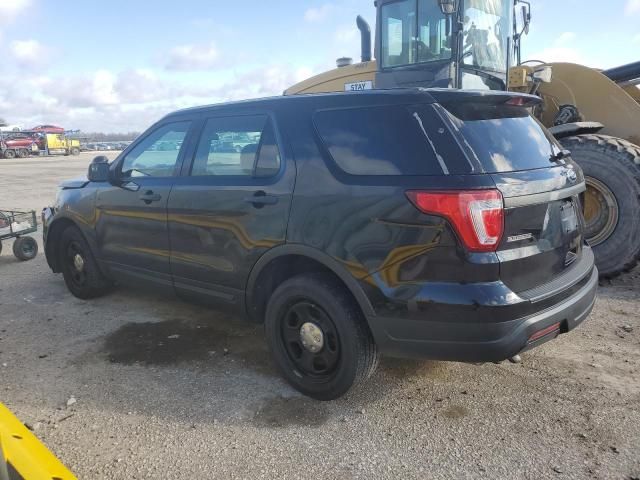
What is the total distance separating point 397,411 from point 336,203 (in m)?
1.32

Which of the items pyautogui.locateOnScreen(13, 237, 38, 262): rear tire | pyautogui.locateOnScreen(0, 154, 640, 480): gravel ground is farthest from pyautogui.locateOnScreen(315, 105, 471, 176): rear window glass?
pyautogui.locateOnScreen(13, 237, 38, 262): rear tire

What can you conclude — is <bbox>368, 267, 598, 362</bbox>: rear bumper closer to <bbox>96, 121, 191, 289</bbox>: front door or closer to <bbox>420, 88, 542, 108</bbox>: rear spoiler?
<bbox>420, 88, 542, 108</bbox>: rear spoiler

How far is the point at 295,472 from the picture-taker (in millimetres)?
2654

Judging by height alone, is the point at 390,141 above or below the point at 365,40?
below

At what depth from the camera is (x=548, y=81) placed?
6273mm

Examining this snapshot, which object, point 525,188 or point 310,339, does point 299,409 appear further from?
point 525,188

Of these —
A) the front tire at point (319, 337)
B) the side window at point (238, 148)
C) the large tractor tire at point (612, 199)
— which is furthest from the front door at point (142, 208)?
the large tractor tire at point (612, 199)

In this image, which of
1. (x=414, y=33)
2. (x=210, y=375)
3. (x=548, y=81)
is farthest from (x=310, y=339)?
(x=548, y=81)

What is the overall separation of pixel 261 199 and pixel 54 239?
3139mm

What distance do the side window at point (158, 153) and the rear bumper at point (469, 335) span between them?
2215 mm

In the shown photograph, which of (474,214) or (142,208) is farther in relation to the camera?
(142,208)

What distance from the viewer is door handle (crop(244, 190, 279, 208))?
10.9ft

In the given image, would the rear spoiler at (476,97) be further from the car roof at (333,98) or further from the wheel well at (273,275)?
the wheel well at (273,275)

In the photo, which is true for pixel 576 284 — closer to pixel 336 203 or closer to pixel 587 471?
pixel 587 471
